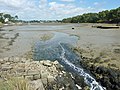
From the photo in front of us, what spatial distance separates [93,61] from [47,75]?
8.27 metres

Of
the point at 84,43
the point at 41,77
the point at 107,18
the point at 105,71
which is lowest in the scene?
the point at 107,18

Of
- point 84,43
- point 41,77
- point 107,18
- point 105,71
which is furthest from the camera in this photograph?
point 107,18

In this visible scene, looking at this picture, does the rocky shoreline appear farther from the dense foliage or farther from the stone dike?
the dense foliage

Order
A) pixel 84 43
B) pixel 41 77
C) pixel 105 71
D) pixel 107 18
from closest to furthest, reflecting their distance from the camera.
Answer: pixel 41 77
pixel 105 71
pixel 84 43
pixel 107 18

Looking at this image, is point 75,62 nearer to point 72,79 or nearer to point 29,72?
point 72,79

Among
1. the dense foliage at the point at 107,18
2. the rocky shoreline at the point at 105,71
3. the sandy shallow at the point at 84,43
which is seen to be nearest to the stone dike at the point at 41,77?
the rocky shoreline at the point at 105,71

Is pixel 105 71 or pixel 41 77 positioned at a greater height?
pixel 41 77

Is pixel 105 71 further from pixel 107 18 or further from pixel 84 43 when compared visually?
pixel 107 18

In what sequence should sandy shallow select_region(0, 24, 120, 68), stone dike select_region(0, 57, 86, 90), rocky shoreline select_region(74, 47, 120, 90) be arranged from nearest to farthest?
stone dike select_region(0, 57, 86, 90) < rocky shoreline select_region(74, 47, 120, 90) < sandy shallow select_region(0, 24, 120, 68)

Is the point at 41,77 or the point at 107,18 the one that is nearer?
the point at 41,77

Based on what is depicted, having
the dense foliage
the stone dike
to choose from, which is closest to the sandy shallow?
the stone dike

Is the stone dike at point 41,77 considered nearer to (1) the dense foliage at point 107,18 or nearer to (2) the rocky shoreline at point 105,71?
(2) the rocky shoreline at point 105,71

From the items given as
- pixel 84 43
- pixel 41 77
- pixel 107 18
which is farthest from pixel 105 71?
pixel 107 18

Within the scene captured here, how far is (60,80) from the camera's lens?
1648 cm
